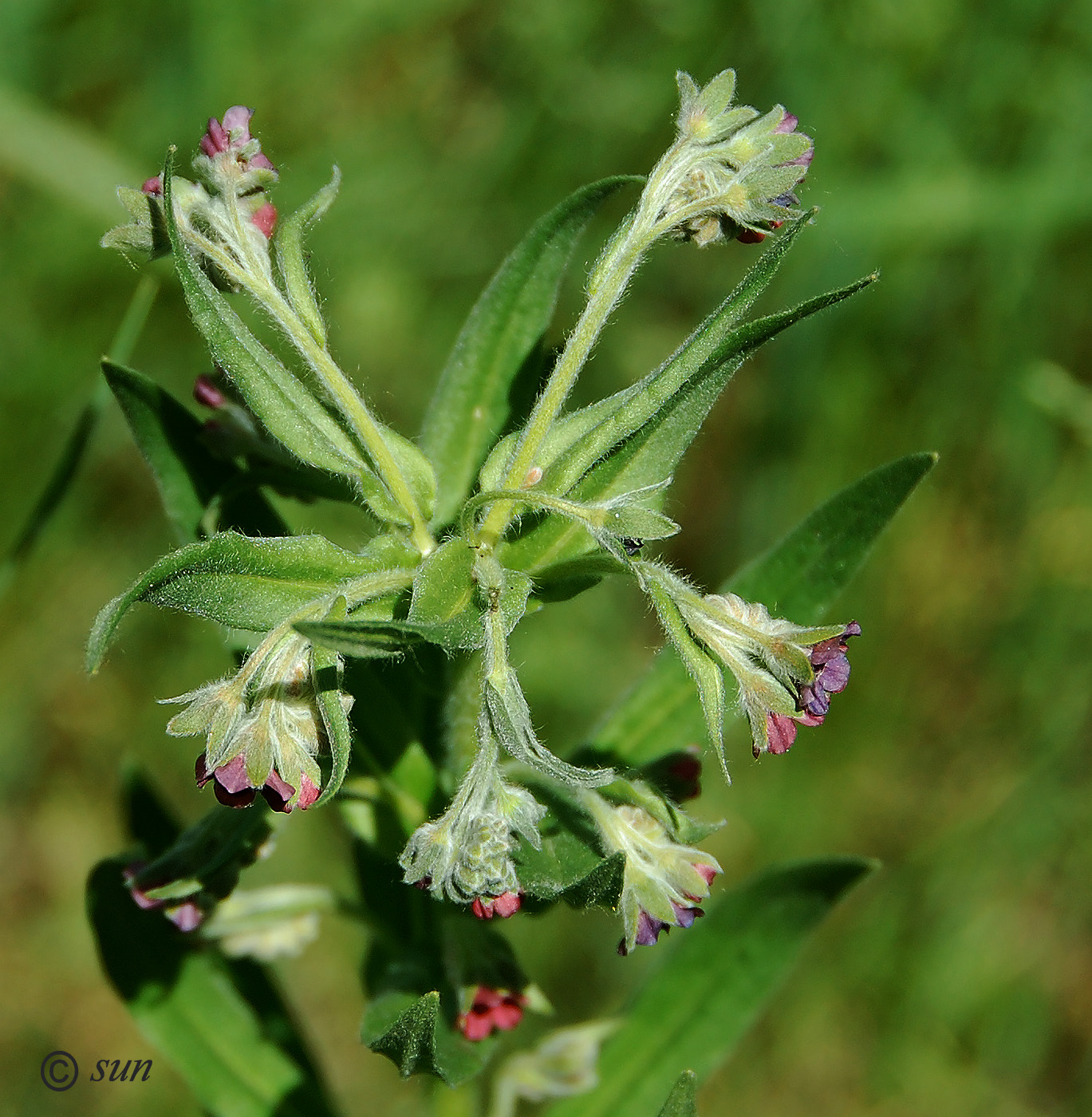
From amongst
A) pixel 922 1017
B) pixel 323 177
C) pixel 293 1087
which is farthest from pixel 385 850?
pixel 323 177

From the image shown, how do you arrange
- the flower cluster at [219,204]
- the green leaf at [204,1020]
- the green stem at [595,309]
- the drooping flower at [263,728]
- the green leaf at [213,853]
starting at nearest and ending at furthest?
the drooping flower at [263,728]
the green stem at [595,309]
the flower cluster at [219,204]
the green leaf at [213,853]
the green leaf at [204,1020]

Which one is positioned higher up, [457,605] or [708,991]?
[457,605]

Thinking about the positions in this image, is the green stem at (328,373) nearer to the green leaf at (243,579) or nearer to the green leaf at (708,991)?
the green leaf at (243,579)

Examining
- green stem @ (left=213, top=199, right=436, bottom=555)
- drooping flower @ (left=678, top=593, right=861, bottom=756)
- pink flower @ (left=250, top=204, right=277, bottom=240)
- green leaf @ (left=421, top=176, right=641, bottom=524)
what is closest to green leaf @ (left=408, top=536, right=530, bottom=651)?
green stem @ (left=213, top=199, right=436, bottom=555)
